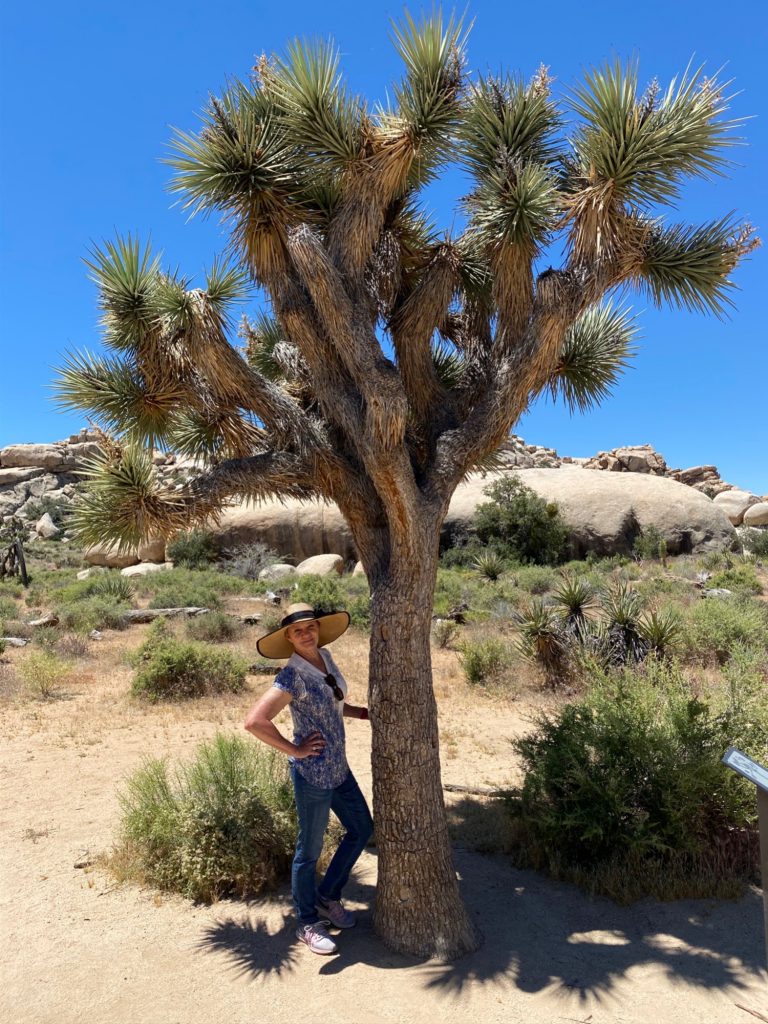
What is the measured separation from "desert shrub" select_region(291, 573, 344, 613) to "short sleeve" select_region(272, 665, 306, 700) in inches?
418

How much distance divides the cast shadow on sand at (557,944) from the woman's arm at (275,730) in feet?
3.82

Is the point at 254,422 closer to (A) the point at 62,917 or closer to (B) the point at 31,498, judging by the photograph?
(A) the point at 62,917

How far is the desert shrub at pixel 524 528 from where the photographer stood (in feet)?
73.2

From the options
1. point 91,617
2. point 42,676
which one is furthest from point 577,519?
point 42,676

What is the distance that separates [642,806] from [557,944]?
120cm

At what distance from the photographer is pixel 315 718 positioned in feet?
13.2

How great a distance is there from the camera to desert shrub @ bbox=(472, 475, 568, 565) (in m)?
22.3

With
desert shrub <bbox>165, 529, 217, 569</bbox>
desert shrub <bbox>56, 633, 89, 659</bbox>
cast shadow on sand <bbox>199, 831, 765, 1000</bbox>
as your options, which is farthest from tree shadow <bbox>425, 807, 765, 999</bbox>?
desert shrub <bbox>165, 529, 217, 569</bbox>

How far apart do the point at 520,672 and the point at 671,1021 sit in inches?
275

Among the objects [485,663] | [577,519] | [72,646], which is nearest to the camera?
[485,663]

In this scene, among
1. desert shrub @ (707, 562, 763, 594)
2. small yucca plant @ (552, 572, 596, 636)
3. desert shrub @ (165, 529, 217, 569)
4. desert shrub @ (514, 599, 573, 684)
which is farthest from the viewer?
desert shrub @ (165, 529, 217, 569)

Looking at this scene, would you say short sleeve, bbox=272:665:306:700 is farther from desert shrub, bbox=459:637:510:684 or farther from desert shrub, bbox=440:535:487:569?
desert shrub, bbox=440:535:487:569

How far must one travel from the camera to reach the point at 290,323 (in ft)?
15.6

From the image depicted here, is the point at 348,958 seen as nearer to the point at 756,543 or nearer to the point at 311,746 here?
the point at 311,746
